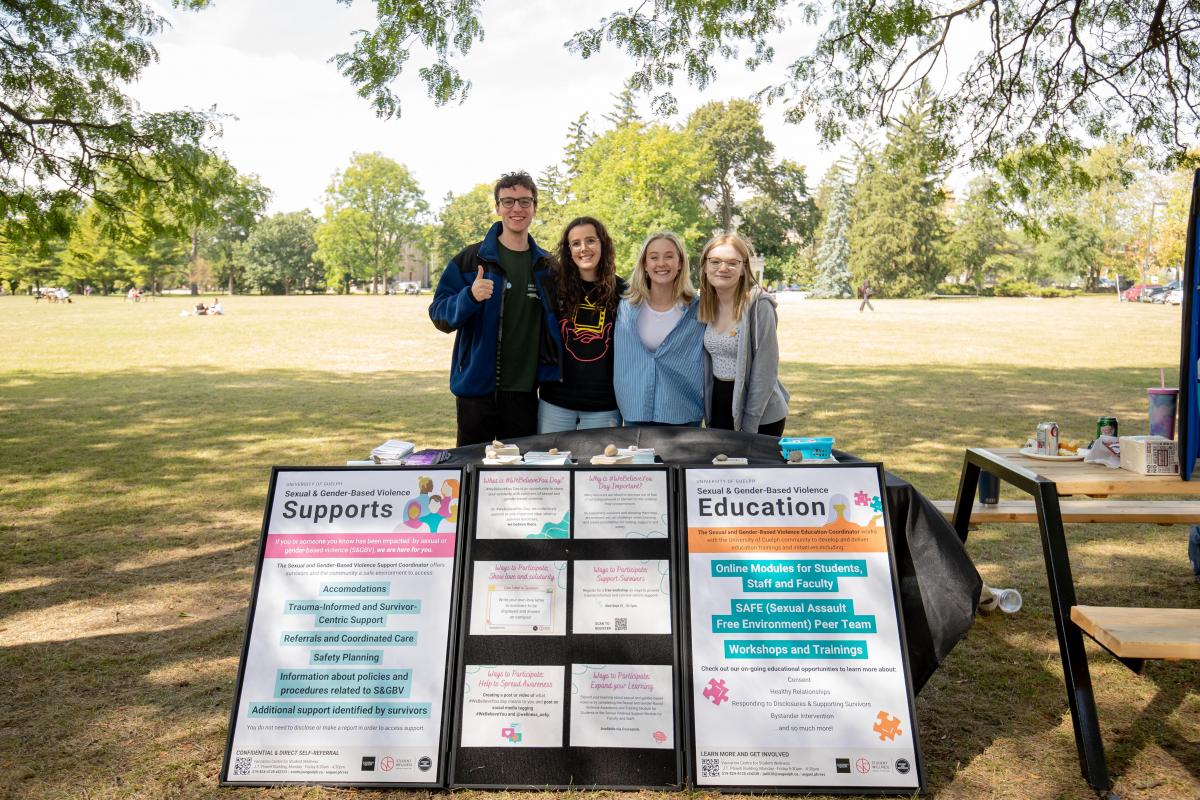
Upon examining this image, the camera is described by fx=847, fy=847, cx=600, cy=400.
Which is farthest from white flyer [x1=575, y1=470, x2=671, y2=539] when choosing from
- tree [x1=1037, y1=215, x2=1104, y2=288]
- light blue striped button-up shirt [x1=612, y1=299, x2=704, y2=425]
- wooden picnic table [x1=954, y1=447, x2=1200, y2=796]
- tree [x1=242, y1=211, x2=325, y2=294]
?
tree [x1=242, y1=211, x2=325, y2=294]

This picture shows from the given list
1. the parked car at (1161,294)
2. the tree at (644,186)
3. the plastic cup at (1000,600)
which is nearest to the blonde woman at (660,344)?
the plastic cup at (1000,600)

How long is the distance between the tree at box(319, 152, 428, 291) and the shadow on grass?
6459 centimetres

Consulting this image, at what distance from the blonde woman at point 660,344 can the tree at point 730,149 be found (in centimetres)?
6240

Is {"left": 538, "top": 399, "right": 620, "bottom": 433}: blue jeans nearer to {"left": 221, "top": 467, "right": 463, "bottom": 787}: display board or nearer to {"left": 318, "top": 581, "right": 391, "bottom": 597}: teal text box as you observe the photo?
{"left": 221, "top": 467, "right": 463, "bottom": 787}: display board

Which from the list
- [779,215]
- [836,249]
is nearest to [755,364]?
[779,215]

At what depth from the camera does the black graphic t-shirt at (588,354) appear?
4258 mm

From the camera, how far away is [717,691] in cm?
267

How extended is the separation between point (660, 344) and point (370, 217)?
7639 centimetres

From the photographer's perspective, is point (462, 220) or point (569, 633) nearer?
point (569, 633)

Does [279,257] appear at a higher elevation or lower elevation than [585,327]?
higher

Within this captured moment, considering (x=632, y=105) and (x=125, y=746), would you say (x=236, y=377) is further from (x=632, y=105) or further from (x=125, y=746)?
(x=632, y=105)

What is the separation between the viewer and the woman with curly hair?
4.25 meters

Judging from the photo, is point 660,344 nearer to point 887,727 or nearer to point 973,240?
point 887,727

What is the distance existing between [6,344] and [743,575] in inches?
1041
